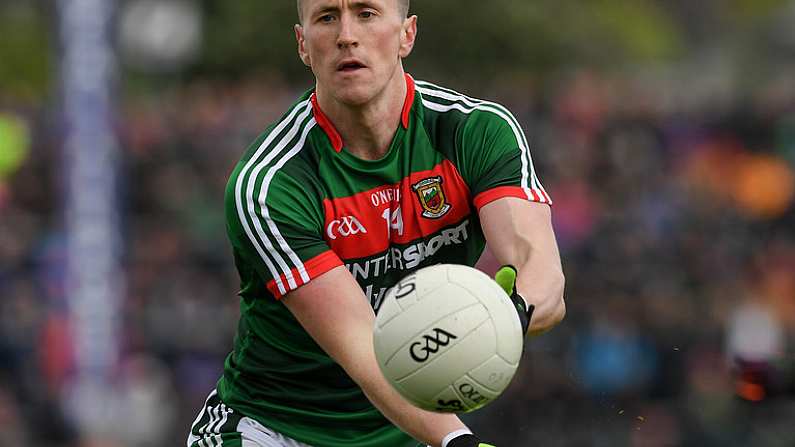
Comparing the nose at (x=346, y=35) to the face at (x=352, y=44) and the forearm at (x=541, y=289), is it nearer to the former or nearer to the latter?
the face at (x=352, y=44)

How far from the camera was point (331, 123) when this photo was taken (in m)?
6.42

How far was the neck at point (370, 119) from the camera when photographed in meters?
6.36

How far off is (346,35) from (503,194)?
913 mm

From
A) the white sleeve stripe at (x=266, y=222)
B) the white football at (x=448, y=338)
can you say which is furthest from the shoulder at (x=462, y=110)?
the white football at (x=448, y=338)

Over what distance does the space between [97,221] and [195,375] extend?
191 centimetres

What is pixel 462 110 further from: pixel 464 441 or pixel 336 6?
pixel 464 441

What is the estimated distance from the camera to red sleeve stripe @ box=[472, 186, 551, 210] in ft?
20.2

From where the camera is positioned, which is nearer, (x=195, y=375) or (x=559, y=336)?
(x=559, y=336)

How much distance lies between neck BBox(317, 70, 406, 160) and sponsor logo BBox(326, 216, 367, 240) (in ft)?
0.99

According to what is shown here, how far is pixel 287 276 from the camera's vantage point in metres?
6.10

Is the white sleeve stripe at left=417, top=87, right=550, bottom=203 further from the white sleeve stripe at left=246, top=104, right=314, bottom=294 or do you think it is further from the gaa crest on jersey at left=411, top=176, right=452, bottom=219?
the white sleeve stripe at left=246, top=104, right=314, bottom=294

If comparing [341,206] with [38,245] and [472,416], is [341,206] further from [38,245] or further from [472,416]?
[38,245]

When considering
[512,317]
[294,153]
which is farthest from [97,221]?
[512,317]

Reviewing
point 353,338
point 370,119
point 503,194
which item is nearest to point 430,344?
point 353,338
